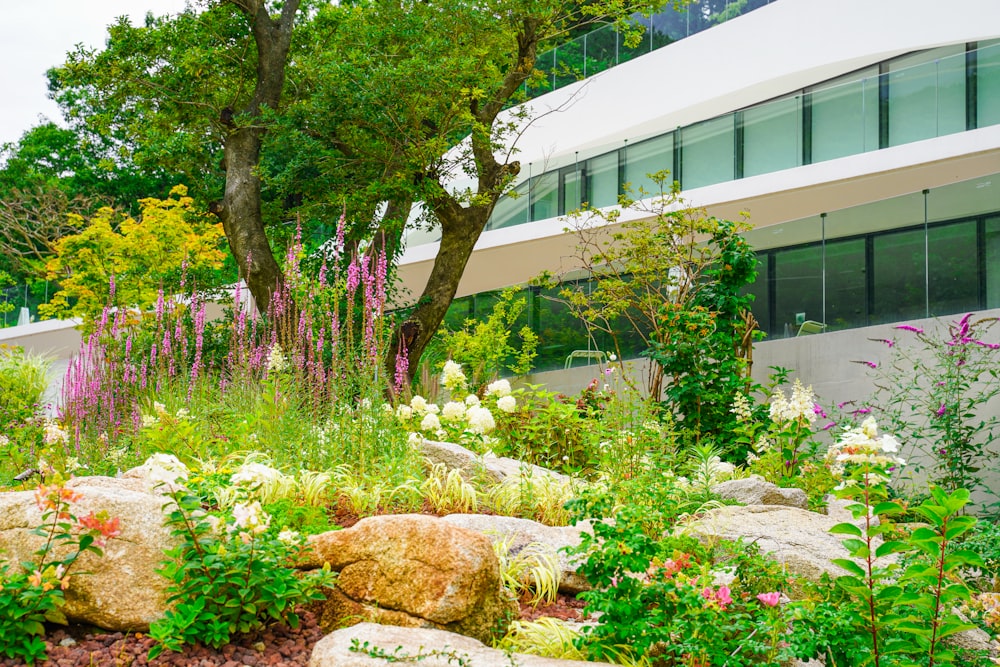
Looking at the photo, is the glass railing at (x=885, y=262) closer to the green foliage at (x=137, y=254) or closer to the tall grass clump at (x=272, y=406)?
the tall grass clump at (x=272, y=406)

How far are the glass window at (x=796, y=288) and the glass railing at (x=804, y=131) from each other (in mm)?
2300

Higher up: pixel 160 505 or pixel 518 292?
pixel 518 292

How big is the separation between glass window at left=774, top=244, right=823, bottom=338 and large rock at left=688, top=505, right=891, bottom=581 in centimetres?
519

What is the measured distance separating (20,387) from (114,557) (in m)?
10.6

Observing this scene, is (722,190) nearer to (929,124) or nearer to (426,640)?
(929,124)

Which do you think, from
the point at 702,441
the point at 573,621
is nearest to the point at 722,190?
the point at 702,441

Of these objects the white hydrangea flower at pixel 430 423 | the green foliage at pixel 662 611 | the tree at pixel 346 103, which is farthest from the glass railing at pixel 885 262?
the green foliage at pixel 662 611

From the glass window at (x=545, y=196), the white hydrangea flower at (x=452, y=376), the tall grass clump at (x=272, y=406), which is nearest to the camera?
the tall grass clump at (x=272, y=406)

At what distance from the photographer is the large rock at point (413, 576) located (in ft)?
11.6

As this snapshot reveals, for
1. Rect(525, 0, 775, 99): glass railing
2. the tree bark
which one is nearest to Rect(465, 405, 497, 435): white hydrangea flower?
the tree bark

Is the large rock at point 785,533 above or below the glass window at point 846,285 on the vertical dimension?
below

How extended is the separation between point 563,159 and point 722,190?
3160 mm

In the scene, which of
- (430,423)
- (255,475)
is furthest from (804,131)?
(255,475)

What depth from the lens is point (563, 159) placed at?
49.6 ft
